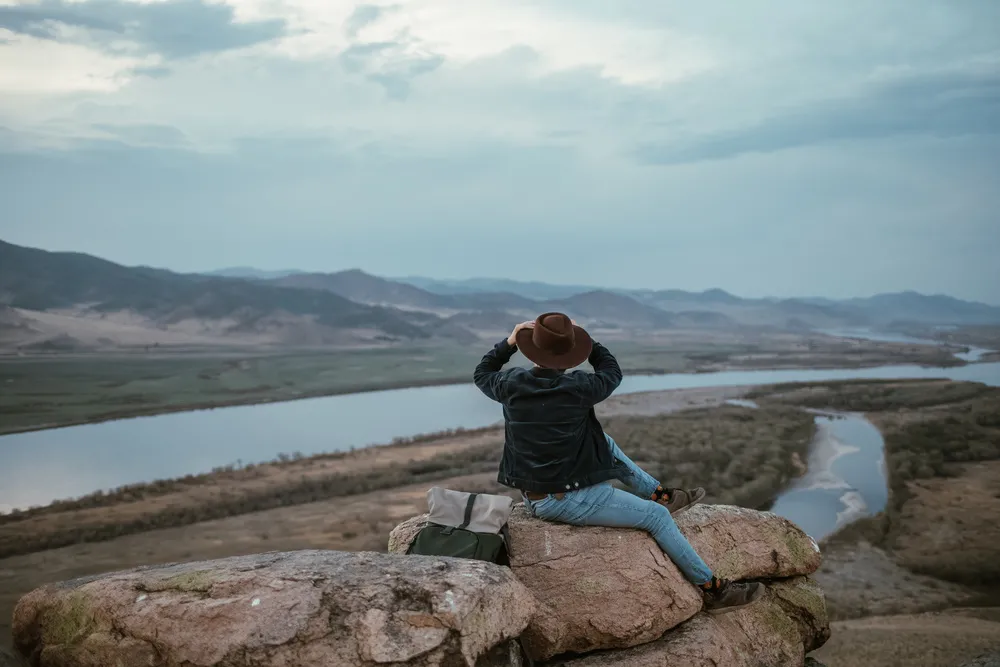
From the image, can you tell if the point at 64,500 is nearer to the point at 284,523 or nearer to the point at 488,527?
the point at 284,523

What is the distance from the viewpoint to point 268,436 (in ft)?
80.6

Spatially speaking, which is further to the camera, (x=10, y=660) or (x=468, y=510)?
(x=468, y=510)

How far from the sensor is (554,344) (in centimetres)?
455

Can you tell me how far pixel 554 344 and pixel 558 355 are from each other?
0.25 feet

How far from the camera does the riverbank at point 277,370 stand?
22797 millimetres

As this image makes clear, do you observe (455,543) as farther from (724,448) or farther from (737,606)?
(724,448)

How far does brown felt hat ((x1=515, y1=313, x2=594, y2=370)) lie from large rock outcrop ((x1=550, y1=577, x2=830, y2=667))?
6.43 feet

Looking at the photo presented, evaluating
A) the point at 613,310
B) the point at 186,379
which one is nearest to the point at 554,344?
the point at 186,379

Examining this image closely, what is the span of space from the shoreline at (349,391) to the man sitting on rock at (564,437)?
18.7m

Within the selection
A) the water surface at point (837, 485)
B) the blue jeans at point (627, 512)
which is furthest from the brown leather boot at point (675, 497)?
the water surface at point (837, 485)

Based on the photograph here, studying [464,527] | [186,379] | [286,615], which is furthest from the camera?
[186,379]

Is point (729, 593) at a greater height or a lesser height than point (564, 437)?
lesser

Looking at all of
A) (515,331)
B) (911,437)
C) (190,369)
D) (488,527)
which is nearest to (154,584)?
(488,527)

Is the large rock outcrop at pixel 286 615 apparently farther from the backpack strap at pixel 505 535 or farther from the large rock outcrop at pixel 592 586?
the large rock outcrop at pixel 592 586
